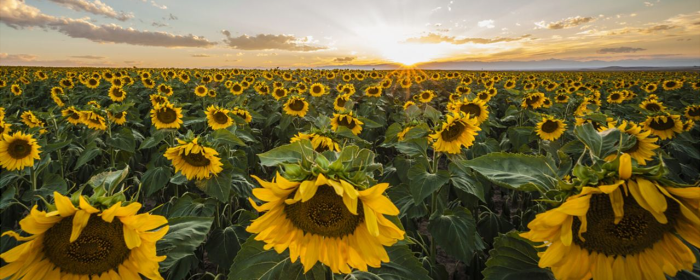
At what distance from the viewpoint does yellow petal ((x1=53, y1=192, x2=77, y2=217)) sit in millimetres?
1191

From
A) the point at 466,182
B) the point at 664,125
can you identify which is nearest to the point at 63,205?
the point at 466,182

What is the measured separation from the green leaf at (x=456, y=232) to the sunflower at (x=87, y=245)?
2251mm

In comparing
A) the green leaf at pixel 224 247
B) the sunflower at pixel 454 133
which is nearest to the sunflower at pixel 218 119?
the green leaf at pixel 224 247

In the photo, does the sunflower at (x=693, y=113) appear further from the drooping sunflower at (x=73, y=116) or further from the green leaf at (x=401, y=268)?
the drooping sunflower at (x=73, y=116)

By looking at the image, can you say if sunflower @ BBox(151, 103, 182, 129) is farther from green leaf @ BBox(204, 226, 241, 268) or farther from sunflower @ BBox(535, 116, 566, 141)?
sunflower @ BBox(535, 116, 566, 141)

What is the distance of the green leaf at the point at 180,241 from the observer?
146cm

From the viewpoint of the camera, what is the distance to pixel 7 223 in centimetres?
430

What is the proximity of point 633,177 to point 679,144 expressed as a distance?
6.78m

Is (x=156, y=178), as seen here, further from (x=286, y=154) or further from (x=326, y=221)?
(x=326, y=221)

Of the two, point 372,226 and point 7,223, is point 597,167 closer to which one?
point 372,226

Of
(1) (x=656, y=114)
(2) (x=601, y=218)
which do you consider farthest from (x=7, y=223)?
(1) (x=656, y=114)

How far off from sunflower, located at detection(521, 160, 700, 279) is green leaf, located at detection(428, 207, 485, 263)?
152cm

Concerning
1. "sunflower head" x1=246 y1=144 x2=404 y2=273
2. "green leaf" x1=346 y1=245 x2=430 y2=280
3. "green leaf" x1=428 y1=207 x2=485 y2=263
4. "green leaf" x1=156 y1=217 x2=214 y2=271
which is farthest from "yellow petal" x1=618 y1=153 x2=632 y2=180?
"green leaf" x1=428 y1=207 x2=485 y2=263

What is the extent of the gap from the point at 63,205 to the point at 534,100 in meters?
9.22
